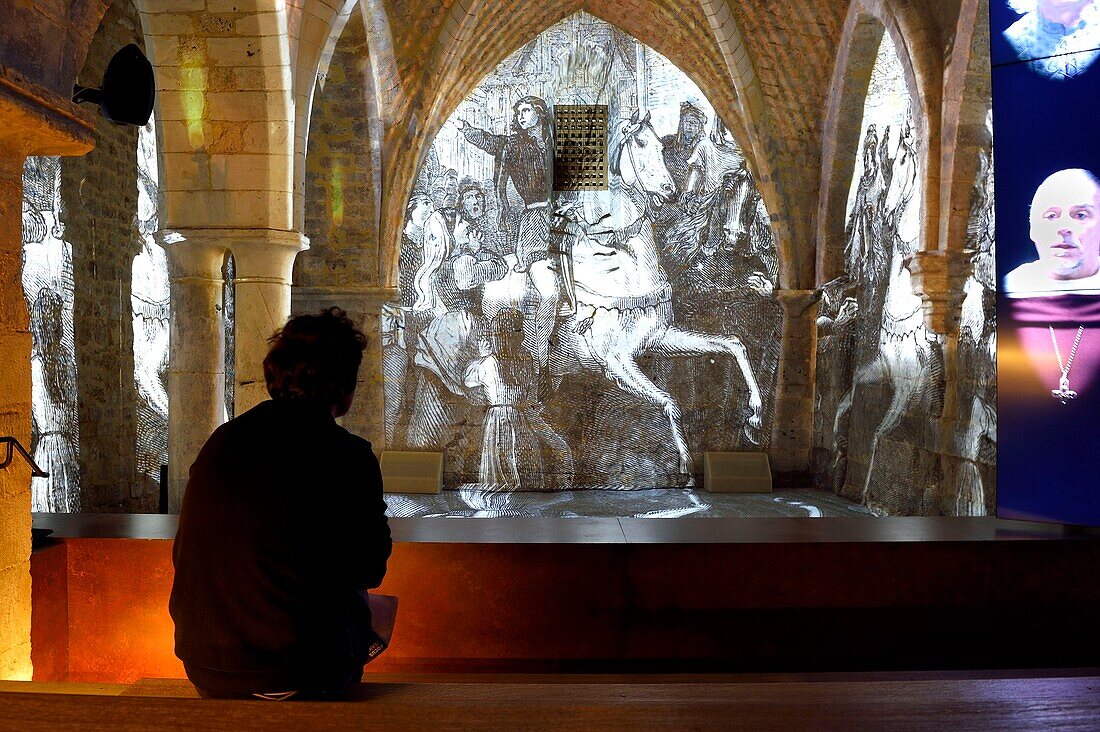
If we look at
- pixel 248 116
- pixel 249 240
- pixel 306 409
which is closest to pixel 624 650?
pixel 306 409

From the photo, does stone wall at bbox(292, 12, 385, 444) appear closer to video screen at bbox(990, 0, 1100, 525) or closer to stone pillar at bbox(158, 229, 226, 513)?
stone pillar at bbox(158, 229, 226, 513)

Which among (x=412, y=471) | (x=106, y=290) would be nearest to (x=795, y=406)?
(x=412, y=471)

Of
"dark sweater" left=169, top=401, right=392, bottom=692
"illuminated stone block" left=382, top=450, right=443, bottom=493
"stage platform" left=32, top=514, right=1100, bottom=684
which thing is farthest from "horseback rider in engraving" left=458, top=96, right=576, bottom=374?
"dark sweater" left=169, top=401, right=392, bottom=692

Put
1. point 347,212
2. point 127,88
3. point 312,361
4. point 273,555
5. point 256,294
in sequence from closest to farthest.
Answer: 1. point 273,555
2. point 312,361
3. point 127,88
4. point 256,294
5. point 347,212

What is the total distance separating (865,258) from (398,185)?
5687mm

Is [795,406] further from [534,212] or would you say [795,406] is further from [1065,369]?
[1065,369]

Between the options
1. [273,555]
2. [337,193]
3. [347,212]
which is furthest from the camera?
[347,212]

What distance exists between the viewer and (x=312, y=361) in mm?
1785

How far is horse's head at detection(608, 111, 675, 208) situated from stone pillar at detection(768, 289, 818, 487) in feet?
8.71

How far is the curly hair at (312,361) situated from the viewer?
1788mm

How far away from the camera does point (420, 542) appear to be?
3.17 metres

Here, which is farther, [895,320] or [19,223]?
[895,320]

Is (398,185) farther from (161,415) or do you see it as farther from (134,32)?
(161,415)

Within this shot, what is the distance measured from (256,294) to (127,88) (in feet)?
7.88
